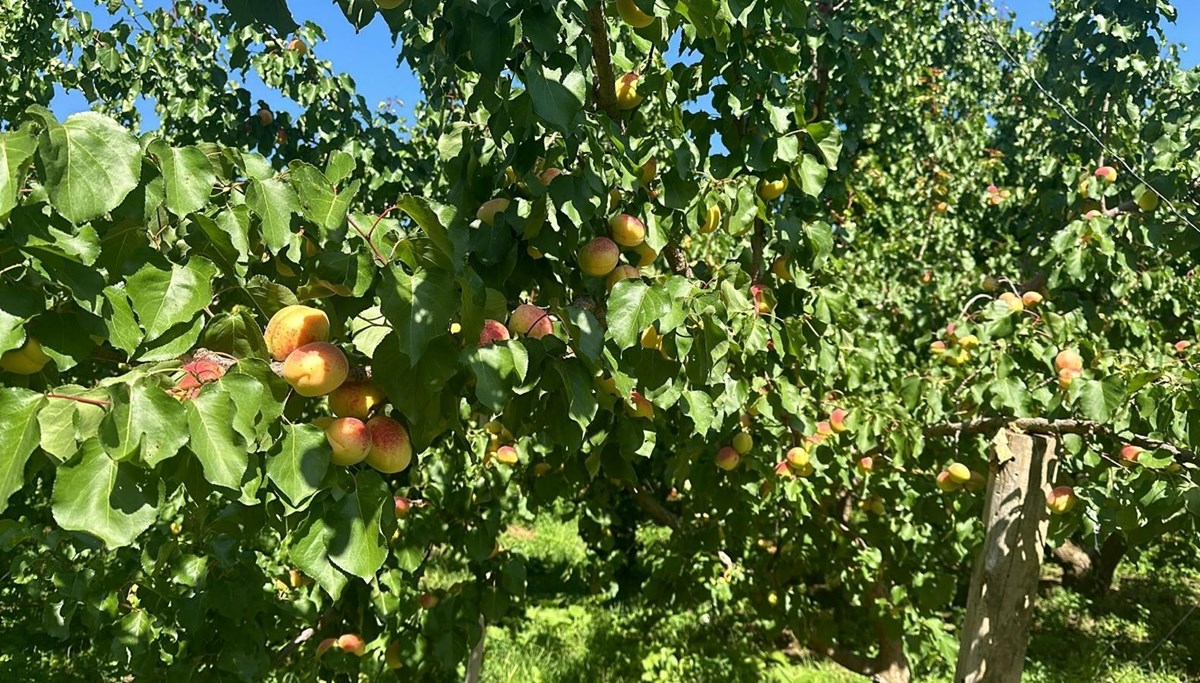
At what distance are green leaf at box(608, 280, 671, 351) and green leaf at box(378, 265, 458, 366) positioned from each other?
0.27 meters

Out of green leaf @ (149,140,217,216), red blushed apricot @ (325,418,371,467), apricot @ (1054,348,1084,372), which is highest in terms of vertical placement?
apricot @ (1054,348,1084,372)

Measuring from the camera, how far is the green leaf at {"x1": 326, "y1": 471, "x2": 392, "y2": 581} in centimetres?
85

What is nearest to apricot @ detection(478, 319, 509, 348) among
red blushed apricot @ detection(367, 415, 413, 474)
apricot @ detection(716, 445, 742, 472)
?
red blushed apricot @ detection(367, 415, 413, 474)

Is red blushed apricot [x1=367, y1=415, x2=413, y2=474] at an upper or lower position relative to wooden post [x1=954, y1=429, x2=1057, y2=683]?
lower

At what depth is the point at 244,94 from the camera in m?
3.24

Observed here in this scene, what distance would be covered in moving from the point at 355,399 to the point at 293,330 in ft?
0.37

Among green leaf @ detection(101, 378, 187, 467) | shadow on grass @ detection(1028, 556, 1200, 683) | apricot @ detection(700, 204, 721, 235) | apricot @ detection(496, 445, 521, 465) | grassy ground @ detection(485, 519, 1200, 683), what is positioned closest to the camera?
green leaf @ detection(101, 378, 187, 467)

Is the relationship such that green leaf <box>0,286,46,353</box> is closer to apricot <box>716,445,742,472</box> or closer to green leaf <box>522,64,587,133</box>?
green leaf <box>522,64,587,133</box>

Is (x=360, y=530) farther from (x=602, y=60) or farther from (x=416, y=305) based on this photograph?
(x=602, y=60)

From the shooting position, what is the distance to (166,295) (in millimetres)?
862

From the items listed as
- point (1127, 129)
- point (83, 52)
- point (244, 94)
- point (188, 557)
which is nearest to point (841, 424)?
point (1127, 129)

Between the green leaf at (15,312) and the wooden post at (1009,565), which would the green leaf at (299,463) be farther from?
the wooden post at (1009,565)

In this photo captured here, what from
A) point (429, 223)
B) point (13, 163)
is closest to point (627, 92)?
point (429, 223)

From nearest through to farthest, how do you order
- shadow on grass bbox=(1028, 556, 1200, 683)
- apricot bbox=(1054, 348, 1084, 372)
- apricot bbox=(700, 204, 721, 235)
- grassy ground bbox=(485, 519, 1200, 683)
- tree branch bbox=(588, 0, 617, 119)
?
tree branch bbox=(588, 0, 617, 119), apricot bbox=(700, 204, 721, 235), apricot bbox=(1054, 348, 1084, 372), grassy ground bbox=(485, 519, 1200, 683), shadow on grass bbox=(1028, 556, 1200, 683)
